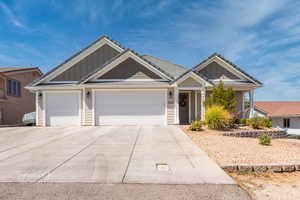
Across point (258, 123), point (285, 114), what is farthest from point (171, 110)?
point (285, 114)

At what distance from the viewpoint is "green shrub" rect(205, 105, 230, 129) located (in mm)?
8656

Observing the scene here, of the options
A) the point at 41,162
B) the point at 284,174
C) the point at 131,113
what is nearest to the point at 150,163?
the point at 41,162

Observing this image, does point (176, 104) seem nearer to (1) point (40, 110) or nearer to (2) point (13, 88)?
(1) point (40, 110)

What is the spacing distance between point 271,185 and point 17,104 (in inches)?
895

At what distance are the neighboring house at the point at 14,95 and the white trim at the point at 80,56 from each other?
8.66 m

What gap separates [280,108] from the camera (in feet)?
66.3

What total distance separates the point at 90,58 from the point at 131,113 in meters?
5.30

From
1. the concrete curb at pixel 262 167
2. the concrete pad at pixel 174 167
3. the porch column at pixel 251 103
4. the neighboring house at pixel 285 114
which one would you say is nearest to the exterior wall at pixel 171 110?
the concrete pad at pixel 174 167

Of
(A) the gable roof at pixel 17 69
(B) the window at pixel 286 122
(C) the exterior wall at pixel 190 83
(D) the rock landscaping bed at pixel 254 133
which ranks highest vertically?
(A) the gable roof at pixel 17 69

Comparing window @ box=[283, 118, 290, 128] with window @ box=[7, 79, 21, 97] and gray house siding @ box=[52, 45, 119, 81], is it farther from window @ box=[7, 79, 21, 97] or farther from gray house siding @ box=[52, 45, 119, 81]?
window @ box=[7, 79, 21, 97]

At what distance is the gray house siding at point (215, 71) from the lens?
12414 mm

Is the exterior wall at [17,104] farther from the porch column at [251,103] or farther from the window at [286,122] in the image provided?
the window at [286,122]

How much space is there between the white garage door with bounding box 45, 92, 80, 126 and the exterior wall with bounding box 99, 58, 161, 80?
2.78 metres

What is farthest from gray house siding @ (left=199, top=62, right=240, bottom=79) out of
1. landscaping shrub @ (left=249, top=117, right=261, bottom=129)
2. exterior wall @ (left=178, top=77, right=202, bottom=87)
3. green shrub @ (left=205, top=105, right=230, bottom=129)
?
green shrub @ (left=205, top=105, right=230, bottom=129)
